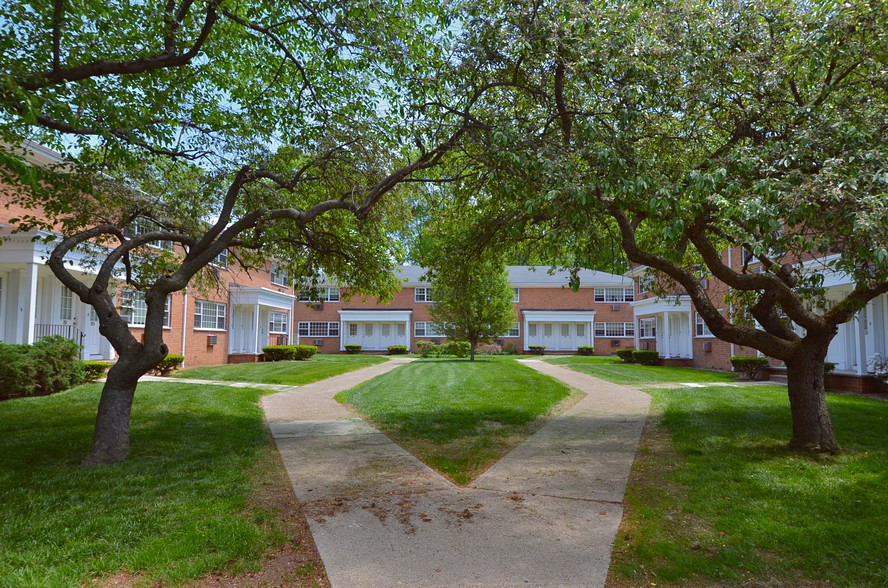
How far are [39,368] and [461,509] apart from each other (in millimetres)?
11063

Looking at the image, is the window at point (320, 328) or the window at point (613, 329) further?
the window at point (320, 328)

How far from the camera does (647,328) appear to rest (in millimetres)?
36625

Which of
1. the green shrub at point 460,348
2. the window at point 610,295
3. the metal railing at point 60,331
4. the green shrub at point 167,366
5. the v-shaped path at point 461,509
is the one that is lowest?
the v-shaped path at point 461,509

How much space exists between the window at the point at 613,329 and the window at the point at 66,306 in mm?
34681

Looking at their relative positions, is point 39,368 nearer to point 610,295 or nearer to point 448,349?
point 448,349

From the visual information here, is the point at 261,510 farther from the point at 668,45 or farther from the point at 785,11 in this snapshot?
the point at 785,11

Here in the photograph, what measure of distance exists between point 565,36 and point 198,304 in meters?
20.3

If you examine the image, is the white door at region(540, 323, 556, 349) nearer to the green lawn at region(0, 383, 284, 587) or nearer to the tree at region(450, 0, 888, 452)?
the tree at region(450, 0, 888, 452)

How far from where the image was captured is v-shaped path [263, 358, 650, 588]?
407 cm

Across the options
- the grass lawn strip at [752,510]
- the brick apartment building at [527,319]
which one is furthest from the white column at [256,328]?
the grass lawn strip at [752,510]

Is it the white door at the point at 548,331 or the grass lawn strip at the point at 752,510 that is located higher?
the white door at the point at 548,331

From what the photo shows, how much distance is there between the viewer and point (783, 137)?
7.77 meters

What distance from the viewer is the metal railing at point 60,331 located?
52.0 feet

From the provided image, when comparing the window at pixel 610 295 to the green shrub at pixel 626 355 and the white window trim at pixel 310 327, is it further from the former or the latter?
the white window trim at pixel 310 327
